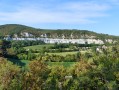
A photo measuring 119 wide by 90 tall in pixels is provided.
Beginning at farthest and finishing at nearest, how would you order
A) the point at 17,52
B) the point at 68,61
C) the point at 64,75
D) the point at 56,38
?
the point at 56,38 < the point at 17,52 < the point at 68,61 < the point at 64,75

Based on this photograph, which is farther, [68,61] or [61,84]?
[68,61]

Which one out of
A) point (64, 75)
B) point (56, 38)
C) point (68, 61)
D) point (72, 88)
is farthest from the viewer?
point (56, 38)

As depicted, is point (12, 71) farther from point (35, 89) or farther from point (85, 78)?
point (85, 78)

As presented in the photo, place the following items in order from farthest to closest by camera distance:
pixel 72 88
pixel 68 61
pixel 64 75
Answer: pixel 68 61 → pixel 64 75 → pixel 72 88

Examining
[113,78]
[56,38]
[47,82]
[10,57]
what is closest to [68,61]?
[10,57]

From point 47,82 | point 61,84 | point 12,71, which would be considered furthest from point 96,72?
point 12,71

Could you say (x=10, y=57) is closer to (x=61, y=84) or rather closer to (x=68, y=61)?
(x=68, y=61)

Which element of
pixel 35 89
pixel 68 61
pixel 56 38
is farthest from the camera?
pixel 56 38

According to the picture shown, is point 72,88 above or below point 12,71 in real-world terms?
below

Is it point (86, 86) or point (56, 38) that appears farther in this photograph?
point (56, 38)
